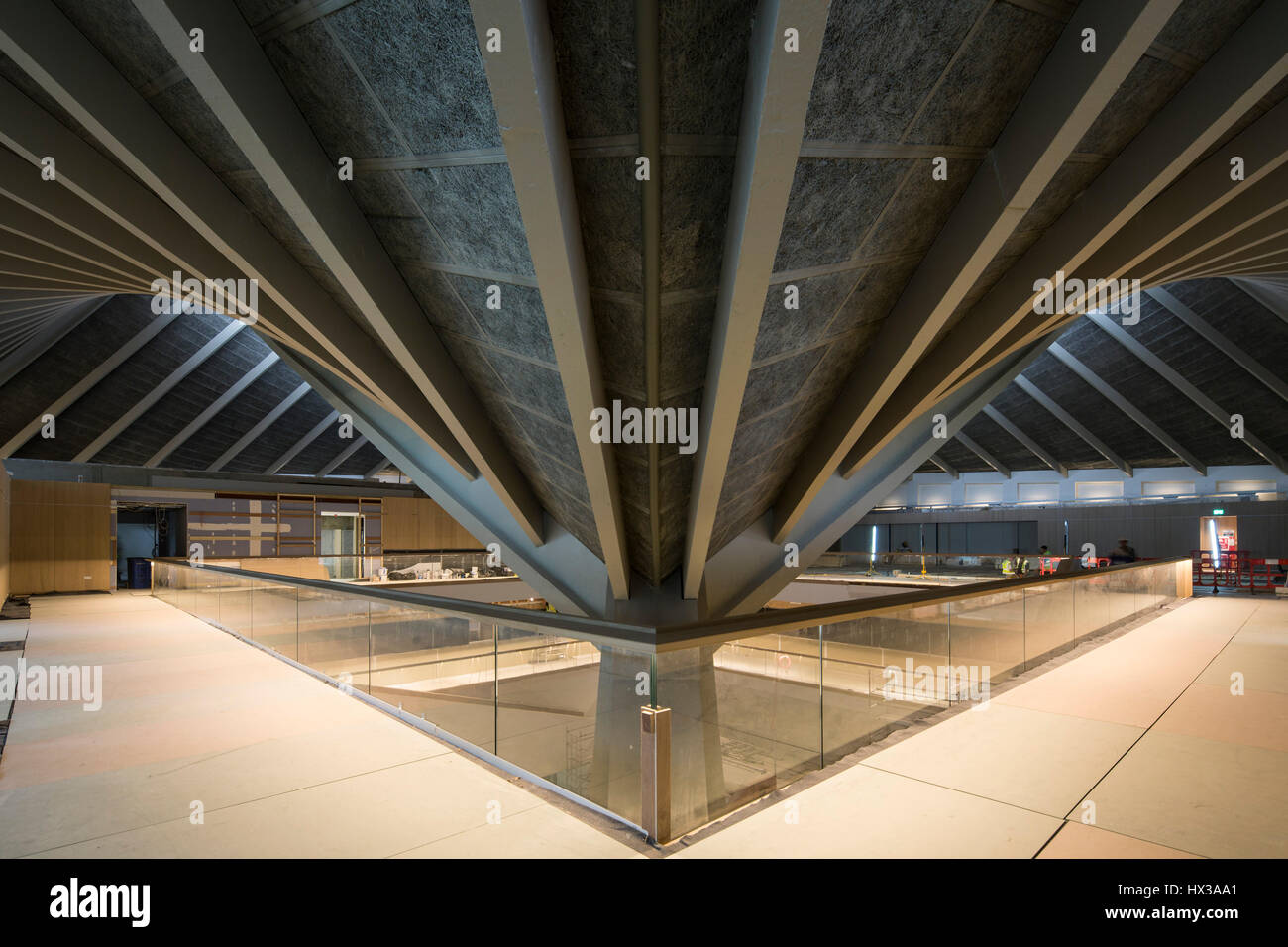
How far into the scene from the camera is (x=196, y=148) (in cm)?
624

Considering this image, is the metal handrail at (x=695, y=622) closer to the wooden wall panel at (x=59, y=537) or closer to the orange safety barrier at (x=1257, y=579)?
the orange safety barrier at (x=1257, y=579)

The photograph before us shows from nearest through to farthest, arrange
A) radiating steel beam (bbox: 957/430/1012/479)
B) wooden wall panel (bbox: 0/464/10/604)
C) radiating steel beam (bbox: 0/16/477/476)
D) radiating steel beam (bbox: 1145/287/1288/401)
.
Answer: radiating steel beam (bbox: 0/16/477/476) < wooden wall panel (bbox: 0/464/10/604) < radiating steel beam (bbox: 1145/287/1288/401) < radiating steel beam (bbox: 957/430/1012/479)

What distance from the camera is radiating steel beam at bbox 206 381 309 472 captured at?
26.8m

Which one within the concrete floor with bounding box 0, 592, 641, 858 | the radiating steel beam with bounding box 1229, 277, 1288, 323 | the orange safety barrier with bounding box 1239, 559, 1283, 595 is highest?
the radiating steel beam with bounding box 1229, 277, 1288, 323

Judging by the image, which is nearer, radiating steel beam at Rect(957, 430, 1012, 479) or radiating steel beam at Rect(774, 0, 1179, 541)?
radiating steel beam at Rect(774, 0, 1179, 541)

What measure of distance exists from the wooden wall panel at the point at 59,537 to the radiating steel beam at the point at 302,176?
17731mm

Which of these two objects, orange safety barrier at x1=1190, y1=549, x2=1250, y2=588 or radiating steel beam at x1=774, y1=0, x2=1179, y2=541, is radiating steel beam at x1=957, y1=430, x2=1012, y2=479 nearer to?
orange safety barrier at x1=1190, y1=549, x2=1250, y2=588

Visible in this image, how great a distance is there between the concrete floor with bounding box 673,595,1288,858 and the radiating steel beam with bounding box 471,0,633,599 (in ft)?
13.4

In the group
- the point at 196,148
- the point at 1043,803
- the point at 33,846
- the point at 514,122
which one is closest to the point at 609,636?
the point at 1043,803

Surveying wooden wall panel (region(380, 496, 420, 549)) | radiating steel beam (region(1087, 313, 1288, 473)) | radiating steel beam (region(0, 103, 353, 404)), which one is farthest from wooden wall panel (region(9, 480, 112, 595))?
radiating steel beam (region(1087, 313, 1288, 473))

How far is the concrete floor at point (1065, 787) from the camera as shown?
3062 millimetres

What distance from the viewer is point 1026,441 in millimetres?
32594

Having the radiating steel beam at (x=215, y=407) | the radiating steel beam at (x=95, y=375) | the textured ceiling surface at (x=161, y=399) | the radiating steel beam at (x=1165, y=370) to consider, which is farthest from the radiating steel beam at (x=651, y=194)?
the radiating steel beam at (x=1165, y=370)
